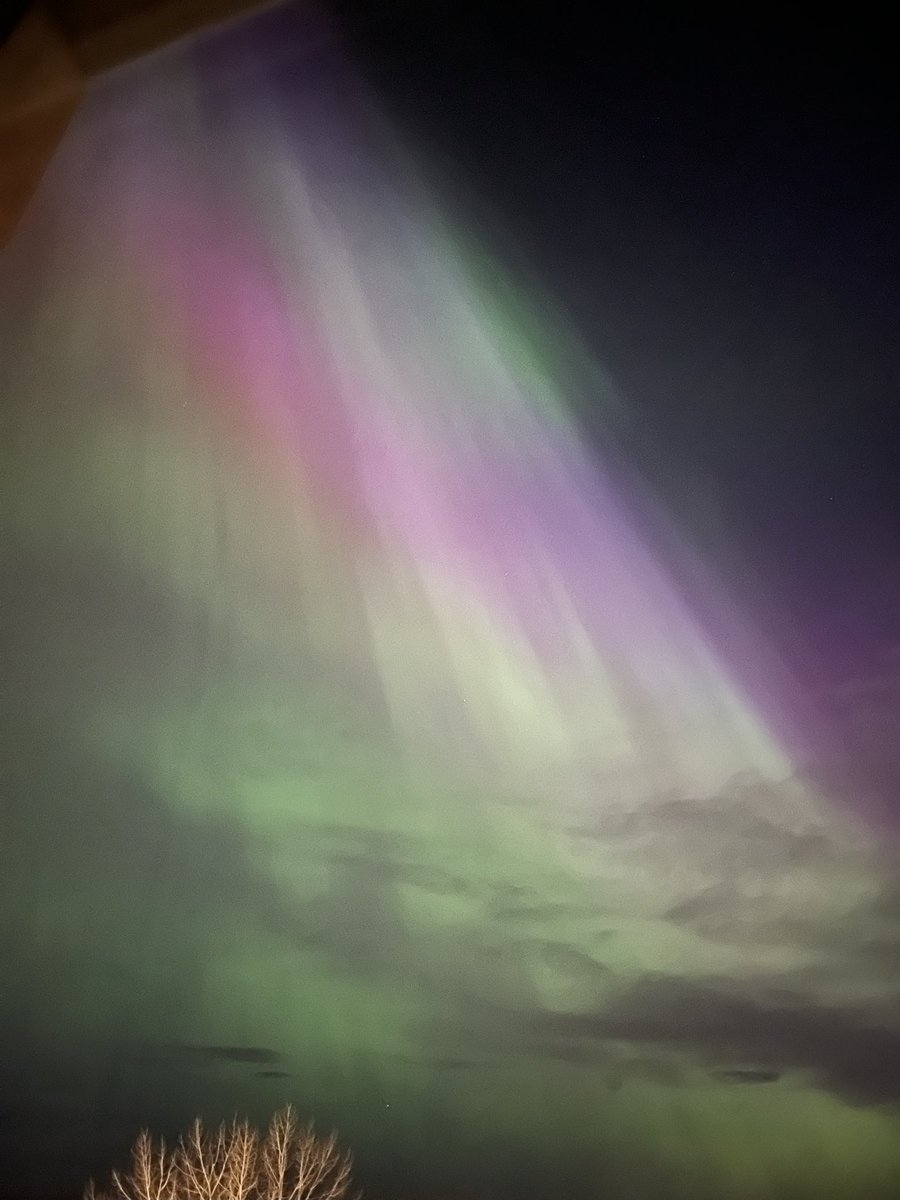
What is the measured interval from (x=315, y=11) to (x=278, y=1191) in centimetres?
2936

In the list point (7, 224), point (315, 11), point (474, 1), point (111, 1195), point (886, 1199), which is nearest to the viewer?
point (7, 224)

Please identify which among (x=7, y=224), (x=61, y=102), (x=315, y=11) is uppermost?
(x=315, y=11)

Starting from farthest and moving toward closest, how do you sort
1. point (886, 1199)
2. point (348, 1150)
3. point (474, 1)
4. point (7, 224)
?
point (886, 1199)
point (348, 1150)
point (474, 1)
point (7, 224)

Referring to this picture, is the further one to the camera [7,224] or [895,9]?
[895,9]

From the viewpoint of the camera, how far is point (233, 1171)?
86.7 feet

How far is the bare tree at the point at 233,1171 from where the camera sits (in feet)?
87.0

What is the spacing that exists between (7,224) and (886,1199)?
62.6 m

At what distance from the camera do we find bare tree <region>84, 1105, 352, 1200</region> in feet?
87.0

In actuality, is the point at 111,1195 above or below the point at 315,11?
below

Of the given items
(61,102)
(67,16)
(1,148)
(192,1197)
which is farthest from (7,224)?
(192,1197)

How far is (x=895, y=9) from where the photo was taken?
8625mm

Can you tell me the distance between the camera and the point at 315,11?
514cm

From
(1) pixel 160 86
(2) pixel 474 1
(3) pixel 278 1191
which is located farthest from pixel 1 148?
(3) pixel 278 1191

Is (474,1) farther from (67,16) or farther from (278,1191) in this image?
(278,1191)
